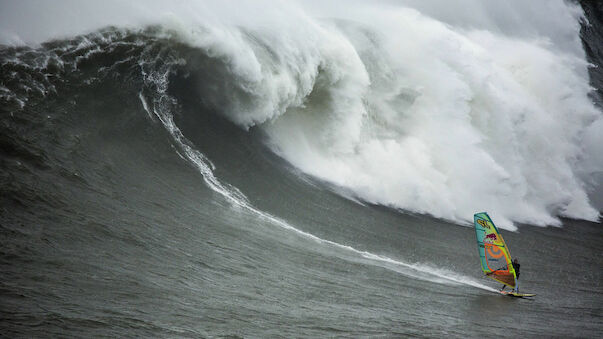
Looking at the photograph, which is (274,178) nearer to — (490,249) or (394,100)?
(490,249)

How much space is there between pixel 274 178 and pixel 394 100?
806 cm

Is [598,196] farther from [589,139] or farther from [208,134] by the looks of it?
[208,134]

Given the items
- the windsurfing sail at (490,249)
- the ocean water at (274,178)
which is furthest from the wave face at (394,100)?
the windsurfing sail at (490,249)

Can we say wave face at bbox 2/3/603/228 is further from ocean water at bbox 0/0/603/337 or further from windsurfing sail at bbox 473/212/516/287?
windsurfing sail at bbox 473/212/516/287

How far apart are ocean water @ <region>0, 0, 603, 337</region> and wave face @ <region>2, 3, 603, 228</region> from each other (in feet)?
0.24

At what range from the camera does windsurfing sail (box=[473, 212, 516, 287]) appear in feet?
41.8

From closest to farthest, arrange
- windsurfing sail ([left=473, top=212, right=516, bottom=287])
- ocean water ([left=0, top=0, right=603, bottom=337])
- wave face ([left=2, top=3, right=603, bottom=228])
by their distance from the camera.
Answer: ocean water ([left=0, top=0, right=603, bottom=337]) → windsurfing sail ([left=473, top=212, right=516, bottom=287]) → wave face ([left=2, top=3, right=603, bottom=228])

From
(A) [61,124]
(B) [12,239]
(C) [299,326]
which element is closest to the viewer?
(B) [12,239]

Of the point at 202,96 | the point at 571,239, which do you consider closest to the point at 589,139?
the point at 571,239

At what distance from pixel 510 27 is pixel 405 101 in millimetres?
14857

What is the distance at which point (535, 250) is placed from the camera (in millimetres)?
17578

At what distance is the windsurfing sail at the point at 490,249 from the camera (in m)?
12.8

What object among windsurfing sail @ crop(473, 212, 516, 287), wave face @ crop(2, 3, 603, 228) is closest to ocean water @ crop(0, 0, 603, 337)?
wave face @ crop(2, 3, 603, 228)

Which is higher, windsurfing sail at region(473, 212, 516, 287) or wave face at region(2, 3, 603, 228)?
wave face at region(2, 3, 603, 228)
